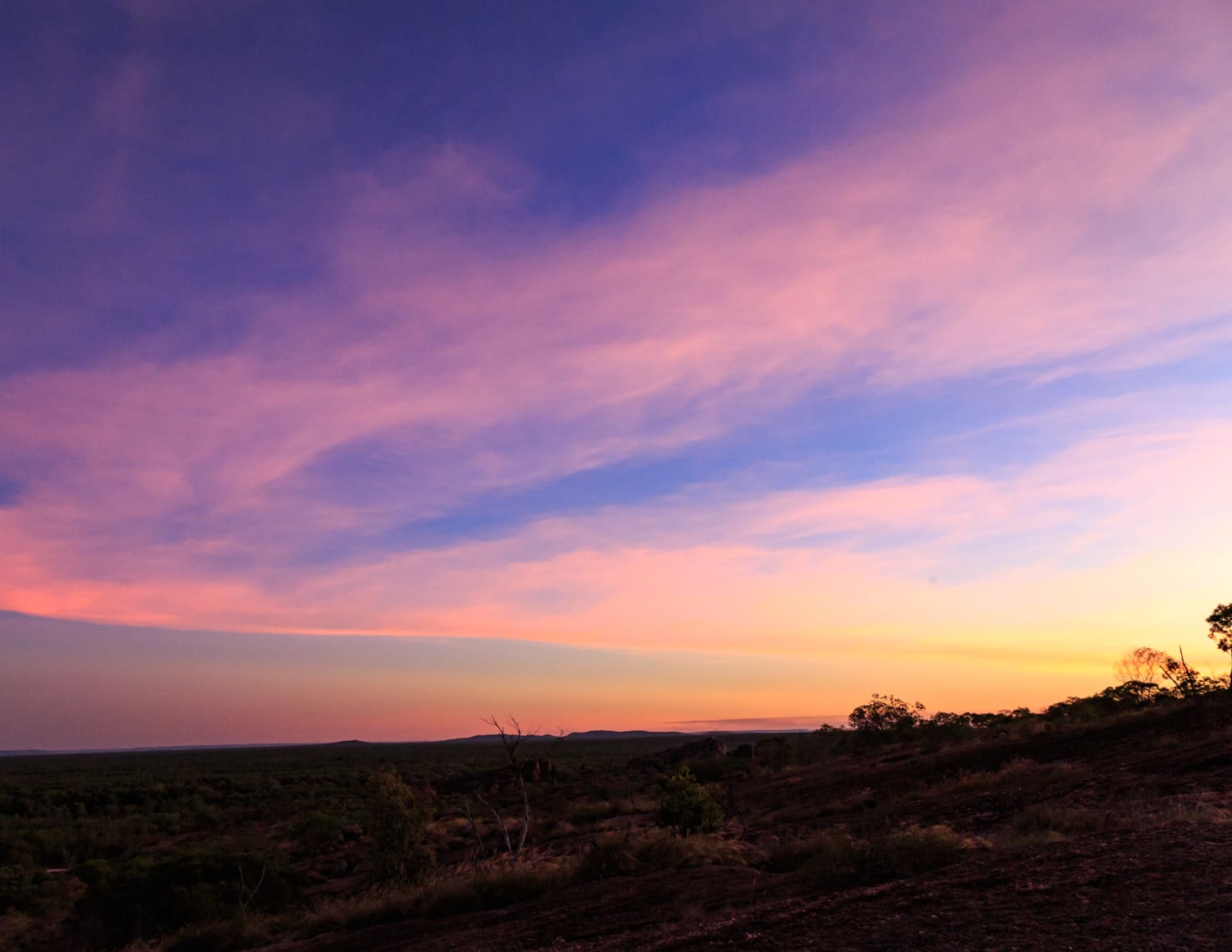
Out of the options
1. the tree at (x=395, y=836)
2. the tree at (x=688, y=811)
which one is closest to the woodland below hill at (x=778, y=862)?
the tree at (x=395, y=836)

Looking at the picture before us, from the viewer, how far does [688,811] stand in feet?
68.5

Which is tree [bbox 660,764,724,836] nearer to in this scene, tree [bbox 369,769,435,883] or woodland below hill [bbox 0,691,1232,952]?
woodland below hill [bbox 0,691,1232,952]

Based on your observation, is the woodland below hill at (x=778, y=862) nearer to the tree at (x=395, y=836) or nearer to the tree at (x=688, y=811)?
the tree at (x=395, y=836)

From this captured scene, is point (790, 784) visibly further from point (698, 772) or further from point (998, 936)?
point (998, 936)

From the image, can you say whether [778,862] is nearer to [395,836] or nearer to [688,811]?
[688,811]

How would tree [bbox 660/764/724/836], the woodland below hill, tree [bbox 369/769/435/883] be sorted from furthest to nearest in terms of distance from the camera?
tree [bbox 660/764/724/836], tree [bbox 369/769/435/883], the woodland below hill

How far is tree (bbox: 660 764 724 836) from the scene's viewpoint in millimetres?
20781

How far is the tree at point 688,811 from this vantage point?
2078cm

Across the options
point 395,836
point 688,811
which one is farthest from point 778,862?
point 395,836

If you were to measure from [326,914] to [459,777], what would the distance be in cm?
3909

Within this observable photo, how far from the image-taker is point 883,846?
37.2 ft

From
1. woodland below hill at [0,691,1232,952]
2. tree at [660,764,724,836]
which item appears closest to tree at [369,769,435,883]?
woodland below hill at [0,691,1232,952]

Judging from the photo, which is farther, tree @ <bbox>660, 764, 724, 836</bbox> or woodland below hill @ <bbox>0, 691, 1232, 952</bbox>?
tree @ <bbox>660, 764, 724, 836</bbox>

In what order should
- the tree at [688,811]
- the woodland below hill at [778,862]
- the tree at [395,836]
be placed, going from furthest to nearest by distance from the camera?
the tree at [688,811] → the tree at [395,836] → the woodland below hill at [778,862]
